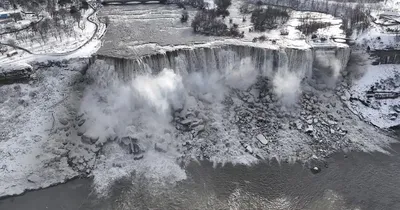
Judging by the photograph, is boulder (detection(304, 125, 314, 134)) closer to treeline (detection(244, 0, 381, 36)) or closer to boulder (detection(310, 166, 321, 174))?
boulder (detection(310, 166, 321, 174))

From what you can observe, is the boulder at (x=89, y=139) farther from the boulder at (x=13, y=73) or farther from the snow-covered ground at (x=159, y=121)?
the boulder at (x=13, y=73)

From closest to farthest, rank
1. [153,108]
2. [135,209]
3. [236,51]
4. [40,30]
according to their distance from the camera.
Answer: [135,209], [153,108], [236,51], [40,30]

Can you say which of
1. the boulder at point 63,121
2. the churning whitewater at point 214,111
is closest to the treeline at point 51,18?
the churning whitewater at point 214,111

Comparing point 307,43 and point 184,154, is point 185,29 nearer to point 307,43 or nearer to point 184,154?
point 307,43

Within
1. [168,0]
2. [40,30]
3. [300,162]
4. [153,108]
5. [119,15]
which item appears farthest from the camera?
[168,0]

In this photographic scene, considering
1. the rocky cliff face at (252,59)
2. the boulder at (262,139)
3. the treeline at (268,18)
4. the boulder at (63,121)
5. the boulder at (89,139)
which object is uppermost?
the treeline at (268,18)

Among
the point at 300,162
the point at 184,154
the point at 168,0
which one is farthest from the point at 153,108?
the point at 168,0

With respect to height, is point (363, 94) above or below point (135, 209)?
above
